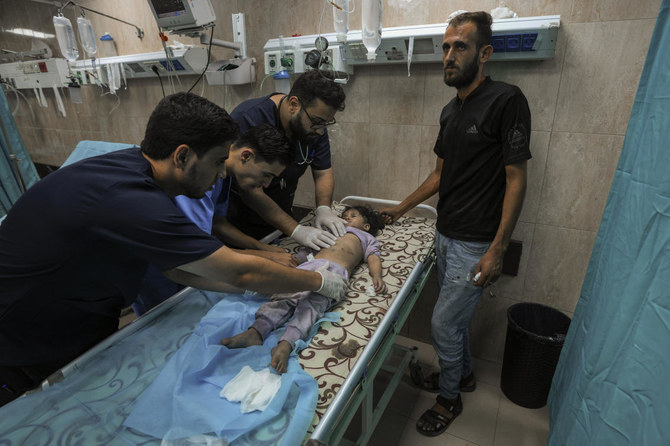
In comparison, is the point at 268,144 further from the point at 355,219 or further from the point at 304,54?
the point at 304,54

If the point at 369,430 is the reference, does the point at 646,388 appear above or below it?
above

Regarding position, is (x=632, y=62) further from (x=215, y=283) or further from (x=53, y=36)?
(x=53, y=36)

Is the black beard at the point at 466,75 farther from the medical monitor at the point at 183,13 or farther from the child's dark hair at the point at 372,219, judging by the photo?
the medical monitor at the point at 183,13

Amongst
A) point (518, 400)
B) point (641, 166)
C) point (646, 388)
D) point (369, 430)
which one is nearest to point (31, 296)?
point (369, 430)

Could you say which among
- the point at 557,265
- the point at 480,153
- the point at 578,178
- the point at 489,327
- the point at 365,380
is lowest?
the point at 489,327

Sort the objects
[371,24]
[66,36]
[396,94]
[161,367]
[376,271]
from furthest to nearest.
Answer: [66,36] → [396,94] → [371,24] → [376,271] → [161,367]

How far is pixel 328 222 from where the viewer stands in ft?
7.73

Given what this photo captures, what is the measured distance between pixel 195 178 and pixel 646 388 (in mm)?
1469

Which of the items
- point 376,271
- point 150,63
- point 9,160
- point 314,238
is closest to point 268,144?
point 314,238

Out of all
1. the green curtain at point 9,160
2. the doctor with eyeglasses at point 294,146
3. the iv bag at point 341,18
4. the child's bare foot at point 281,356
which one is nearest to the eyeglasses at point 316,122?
the doctor with eyeglasses at point 294,146

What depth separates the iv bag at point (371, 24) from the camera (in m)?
2.06

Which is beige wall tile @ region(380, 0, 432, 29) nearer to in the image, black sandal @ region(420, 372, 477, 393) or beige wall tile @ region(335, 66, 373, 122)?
beige wall tile @ region(335, 66, 373, 122)

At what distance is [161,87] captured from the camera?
358 cm

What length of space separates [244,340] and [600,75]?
2.32 m
